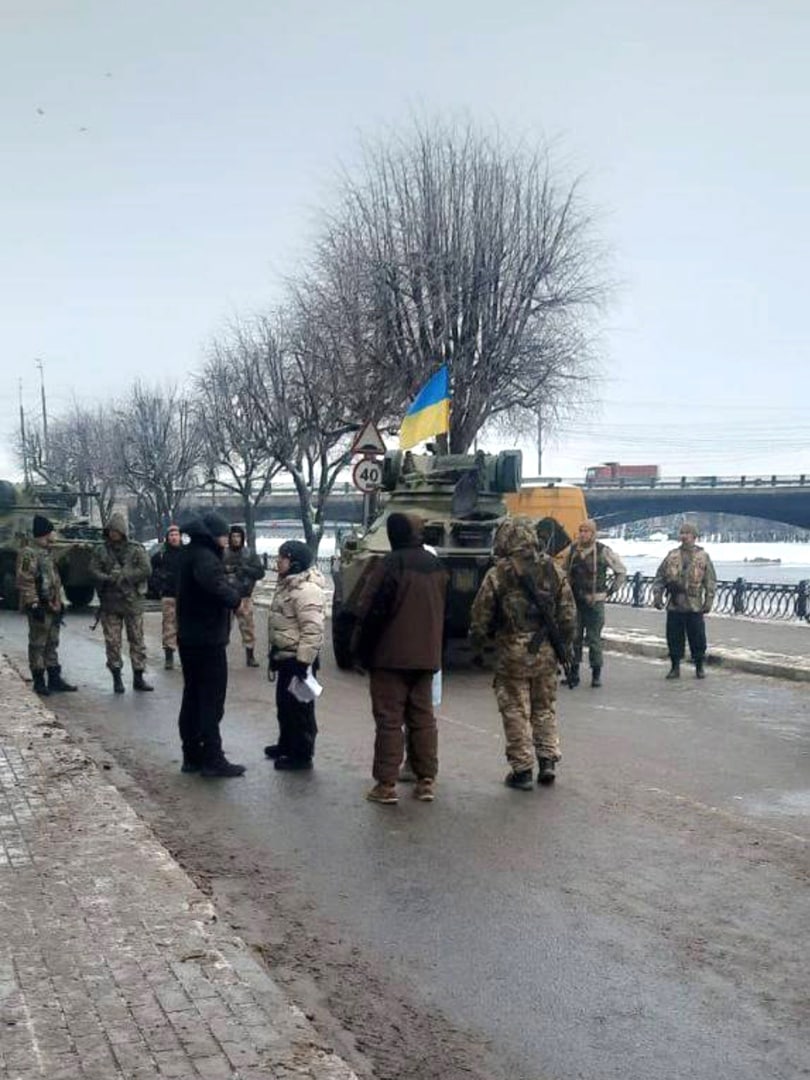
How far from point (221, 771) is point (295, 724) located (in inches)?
24.7

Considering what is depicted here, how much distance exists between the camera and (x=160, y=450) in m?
50.7

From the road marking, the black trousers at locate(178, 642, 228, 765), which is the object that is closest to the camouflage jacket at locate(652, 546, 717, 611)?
the road marking

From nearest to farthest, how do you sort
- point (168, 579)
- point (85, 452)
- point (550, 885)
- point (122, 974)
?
point (122, 974), point (550, 885), point (168, 579), point (85, 452)

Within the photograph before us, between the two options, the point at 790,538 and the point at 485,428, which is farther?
the point at 790,538

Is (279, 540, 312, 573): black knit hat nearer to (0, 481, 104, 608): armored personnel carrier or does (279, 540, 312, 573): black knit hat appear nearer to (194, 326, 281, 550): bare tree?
(0, 481, 104, 608): armored personnel carrier

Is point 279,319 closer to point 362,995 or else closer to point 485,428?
point 485,428

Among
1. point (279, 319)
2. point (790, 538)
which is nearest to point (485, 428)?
point (279, 319)

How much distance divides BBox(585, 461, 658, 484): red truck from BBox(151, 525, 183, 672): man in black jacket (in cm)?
5559

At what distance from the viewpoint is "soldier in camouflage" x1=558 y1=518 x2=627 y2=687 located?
1341 cm

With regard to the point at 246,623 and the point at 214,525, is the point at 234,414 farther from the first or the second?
the point at 214,525

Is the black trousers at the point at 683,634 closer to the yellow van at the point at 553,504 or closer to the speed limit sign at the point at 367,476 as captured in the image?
the speed limit sign at the point at 367,476

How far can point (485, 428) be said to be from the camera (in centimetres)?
3344

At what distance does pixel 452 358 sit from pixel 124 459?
80.8 feet

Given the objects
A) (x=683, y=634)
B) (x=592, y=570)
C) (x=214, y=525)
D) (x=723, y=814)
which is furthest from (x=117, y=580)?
(x=723, y=814)
